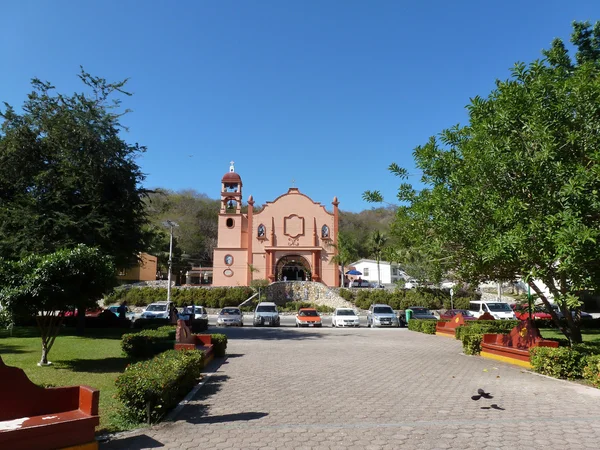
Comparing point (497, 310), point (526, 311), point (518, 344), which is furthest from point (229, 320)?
point (518, 344)

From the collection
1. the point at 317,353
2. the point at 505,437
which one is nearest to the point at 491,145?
the point at 505,437

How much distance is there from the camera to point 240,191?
53.1m

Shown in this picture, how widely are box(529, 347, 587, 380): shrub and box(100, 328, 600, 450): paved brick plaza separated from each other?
356 mm

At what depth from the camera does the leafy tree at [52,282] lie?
960 centimetres

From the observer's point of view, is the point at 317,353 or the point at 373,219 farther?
the point at 373,219

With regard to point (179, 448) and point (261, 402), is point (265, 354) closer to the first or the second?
point (261, 402)

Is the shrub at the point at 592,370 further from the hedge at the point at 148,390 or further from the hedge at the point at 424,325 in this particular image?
the hedge at the point at 424,325

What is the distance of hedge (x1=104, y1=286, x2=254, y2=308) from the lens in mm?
43156

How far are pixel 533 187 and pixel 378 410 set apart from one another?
6029 mm

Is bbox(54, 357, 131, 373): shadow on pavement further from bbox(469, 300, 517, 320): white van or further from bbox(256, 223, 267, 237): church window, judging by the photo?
bbox(256, 223, 267, 237): church window

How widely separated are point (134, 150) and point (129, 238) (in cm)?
410

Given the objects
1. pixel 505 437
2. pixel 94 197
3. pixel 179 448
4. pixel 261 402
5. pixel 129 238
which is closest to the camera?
pixel 179 448

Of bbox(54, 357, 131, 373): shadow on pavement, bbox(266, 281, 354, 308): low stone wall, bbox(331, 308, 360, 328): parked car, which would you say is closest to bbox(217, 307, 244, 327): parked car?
bbox(331, 308, 360, 328): parked car

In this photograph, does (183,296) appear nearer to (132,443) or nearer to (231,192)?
(231,192)
